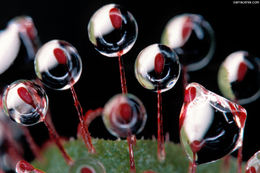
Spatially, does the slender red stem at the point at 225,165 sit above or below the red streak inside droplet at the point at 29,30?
below

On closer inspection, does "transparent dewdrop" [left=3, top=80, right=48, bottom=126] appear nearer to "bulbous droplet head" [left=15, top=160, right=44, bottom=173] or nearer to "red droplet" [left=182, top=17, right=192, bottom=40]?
"bulbous droplet head" [left=15, top=160, right=44, bottom=173]

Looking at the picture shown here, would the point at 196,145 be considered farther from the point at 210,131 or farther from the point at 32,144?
the point at 32,144

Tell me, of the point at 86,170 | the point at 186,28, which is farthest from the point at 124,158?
the point at 186,28

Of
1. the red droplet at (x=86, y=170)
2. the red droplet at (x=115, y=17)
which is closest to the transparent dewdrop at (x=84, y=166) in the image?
the red droplet at (x=86, y=170)

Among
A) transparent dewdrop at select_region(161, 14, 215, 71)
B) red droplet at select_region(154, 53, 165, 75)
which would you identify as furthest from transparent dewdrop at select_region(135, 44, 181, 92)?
transparent dewdrop at select_region(161, 14, 215, 71)

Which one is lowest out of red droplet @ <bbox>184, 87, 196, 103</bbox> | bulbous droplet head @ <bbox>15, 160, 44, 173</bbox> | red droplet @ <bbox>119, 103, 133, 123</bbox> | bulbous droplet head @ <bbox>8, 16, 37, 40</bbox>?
bulbous droplet head @ <bbox>15, 160, 44, 173</bbox>

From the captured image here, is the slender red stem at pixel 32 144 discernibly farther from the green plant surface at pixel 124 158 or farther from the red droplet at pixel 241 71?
the red droplet at pixel 241 71
